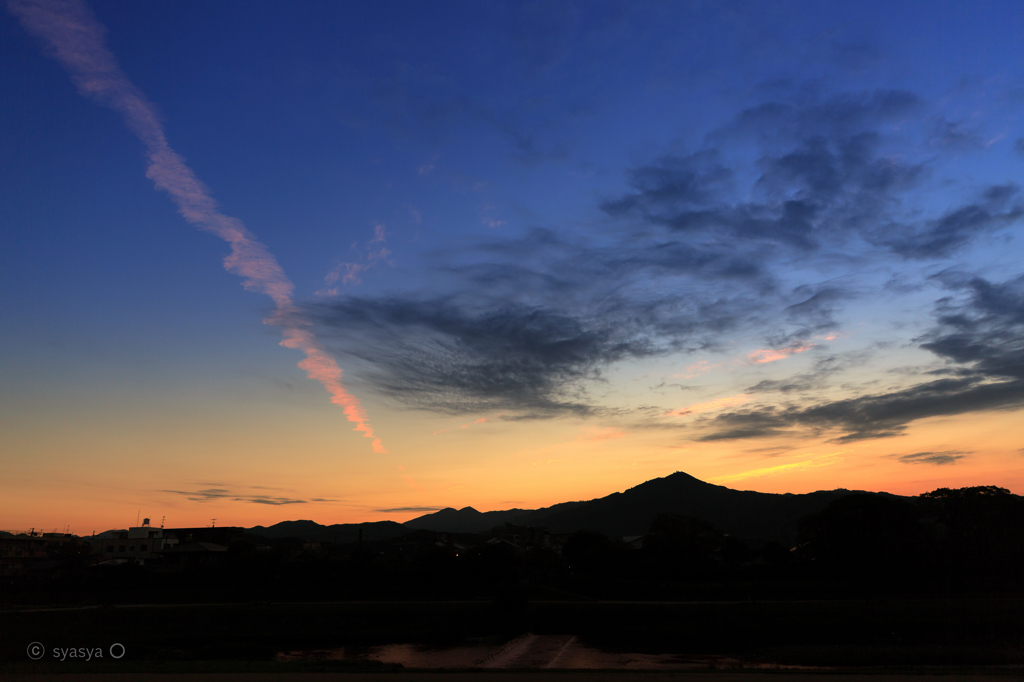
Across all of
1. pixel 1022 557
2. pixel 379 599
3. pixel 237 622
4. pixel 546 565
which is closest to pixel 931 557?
pixel 1022 557

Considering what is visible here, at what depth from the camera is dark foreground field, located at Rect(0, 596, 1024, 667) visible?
27281 millimetres

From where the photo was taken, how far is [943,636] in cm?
3500

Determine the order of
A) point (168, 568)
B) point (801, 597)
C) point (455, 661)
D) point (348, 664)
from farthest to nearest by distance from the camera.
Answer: point (168, 568) < point (801, 597) < point (455, 661) < point (348, 664)

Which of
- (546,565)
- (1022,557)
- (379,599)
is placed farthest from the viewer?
(546,565)

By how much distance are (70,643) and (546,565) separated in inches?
2565

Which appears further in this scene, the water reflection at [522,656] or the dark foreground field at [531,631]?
the water reflection at [522,656]

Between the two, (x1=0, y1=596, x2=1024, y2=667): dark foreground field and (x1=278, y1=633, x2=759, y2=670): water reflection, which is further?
(x1=278, y1=633, x2=759, y2=670): water reflection

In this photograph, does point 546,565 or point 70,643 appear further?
point 546,565

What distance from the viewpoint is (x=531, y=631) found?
4456 cm

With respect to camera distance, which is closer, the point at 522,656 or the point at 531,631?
the point at 522,656

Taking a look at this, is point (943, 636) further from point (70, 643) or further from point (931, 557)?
point (70, 643)

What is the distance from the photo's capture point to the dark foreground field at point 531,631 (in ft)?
89.5

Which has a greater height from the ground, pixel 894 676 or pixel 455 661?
pixel 894 676

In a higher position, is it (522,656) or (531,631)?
(522,656)
